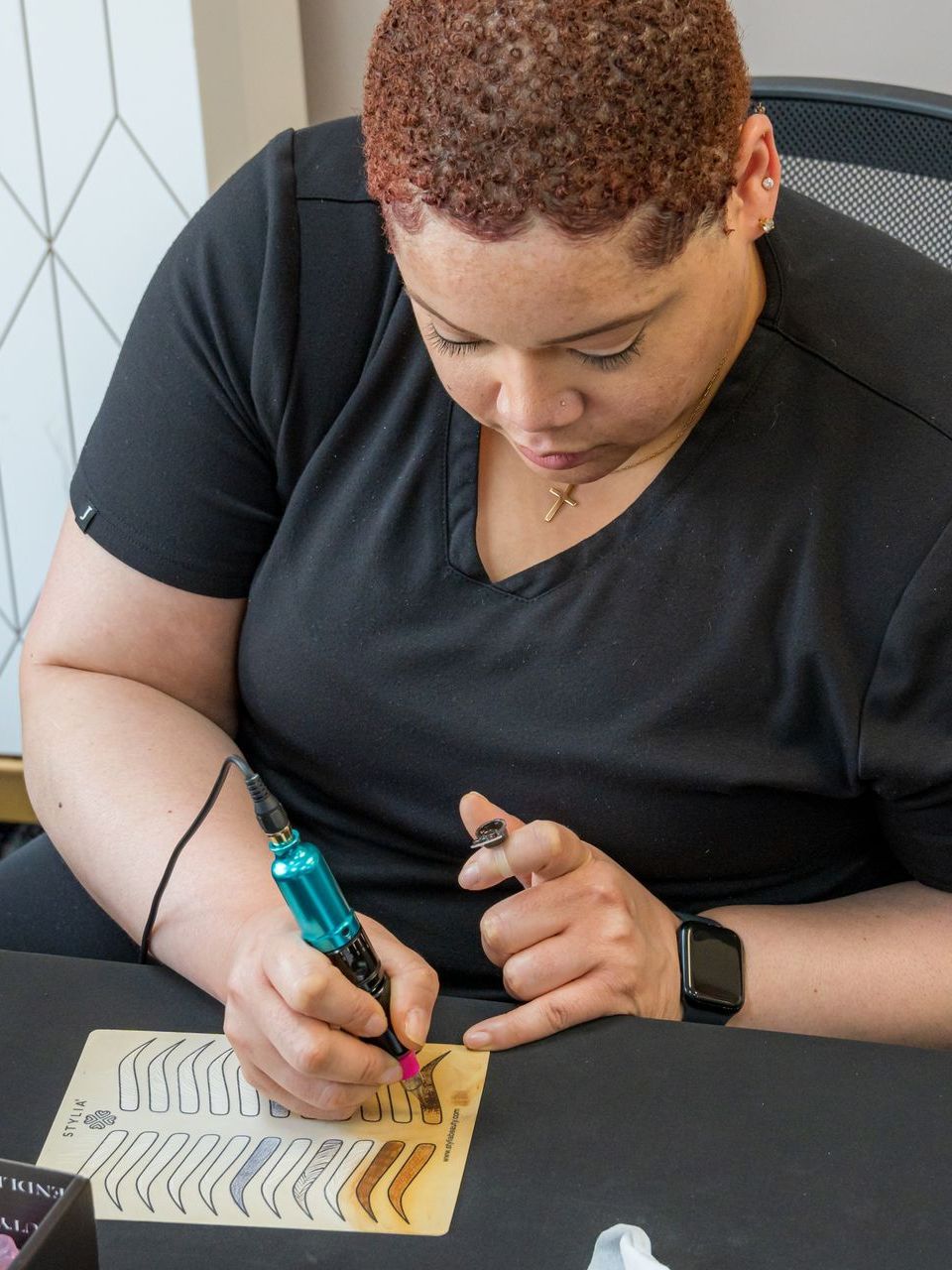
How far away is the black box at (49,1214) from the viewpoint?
536 millimetres

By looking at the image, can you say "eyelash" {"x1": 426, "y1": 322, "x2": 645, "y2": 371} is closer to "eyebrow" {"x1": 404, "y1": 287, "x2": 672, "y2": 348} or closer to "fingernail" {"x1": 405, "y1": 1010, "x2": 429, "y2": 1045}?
"eyebrow" {"x1": 404, "y1": 287, "x2": 672, "y2": 348}

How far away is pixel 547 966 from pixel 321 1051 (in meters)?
0.17

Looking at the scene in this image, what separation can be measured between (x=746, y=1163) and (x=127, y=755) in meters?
0.53

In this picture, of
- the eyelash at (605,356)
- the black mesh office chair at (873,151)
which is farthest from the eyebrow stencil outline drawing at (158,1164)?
the black mesh office chair at (873,151)

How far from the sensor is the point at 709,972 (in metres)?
0.94

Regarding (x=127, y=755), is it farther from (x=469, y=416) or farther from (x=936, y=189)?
(x=936, y=189)

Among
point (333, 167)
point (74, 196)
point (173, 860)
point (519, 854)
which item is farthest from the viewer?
point (74, 196)

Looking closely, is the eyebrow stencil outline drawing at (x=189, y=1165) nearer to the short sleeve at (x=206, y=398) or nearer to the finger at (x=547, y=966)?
the finger at (x=547, y=966)

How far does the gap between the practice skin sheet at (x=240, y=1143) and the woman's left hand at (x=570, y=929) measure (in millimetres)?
82

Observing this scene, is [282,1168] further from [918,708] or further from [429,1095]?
[918,708]

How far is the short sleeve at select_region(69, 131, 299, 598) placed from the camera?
3.45ft

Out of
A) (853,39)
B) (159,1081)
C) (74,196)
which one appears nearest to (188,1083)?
(159,1081)

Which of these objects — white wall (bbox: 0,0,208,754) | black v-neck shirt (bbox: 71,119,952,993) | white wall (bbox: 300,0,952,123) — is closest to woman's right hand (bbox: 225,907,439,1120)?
black v-neck shirt (bbox: 71,119,952,993)

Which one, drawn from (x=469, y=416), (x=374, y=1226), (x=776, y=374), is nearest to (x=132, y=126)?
(x=469, y=416)
